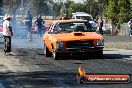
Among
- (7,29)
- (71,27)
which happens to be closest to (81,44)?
(71,27)

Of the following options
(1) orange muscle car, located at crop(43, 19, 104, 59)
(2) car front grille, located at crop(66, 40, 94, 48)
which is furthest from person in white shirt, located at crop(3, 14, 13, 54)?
(2) car front grille, located at crop(66, 40, 94, 48)

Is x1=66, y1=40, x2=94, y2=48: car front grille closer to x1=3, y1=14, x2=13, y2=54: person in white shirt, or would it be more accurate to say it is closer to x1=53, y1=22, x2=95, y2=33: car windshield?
x1=53, y1=22, x2=95, y2=33: car windshield

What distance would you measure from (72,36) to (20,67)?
354cm

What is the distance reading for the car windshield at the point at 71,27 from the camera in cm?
1720

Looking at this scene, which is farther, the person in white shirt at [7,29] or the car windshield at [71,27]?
the person in white shirt at [7,29]

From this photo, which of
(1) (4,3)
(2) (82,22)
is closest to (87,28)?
(2) (82,22)

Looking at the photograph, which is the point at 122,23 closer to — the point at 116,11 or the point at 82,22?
the point at 116,11

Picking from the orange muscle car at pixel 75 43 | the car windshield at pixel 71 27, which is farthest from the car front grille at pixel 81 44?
the car windshield at pixel 71 27

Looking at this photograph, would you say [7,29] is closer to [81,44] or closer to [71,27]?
[71,27]

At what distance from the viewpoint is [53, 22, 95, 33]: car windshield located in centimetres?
1720

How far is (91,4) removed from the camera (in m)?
88.1

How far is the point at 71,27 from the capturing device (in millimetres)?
17234

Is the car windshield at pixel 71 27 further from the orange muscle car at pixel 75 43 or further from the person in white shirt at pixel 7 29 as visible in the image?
the person in white shirt at pixel 7 29

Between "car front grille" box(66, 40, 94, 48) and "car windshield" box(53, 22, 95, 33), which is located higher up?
"car windshield" box(53, 22, 95, 33)
